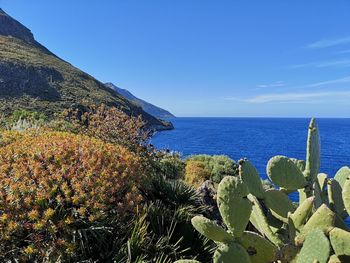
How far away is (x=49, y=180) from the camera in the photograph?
4988 millimetres

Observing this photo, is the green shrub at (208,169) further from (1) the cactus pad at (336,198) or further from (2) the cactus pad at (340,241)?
(2) the cactus pad at (340,241)

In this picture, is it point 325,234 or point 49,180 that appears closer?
point 325,234

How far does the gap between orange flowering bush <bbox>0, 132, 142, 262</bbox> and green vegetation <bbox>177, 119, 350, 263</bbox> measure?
6.58 feet

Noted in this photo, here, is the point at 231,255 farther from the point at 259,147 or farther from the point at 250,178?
the point at 259,147

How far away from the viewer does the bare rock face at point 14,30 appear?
317ft

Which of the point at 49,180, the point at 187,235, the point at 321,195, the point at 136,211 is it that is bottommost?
the point at 187,235

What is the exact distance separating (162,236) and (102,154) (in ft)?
5.49

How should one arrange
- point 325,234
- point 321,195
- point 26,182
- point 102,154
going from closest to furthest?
point 325,234, point 321,195, point 26,182, point 102,154

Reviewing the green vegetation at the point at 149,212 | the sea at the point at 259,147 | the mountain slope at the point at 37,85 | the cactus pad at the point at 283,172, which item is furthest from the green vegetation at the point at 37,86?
the cactus pad at the point at 283,172

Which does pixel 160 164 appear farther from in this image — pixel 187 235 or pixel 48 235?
pixel 48 235

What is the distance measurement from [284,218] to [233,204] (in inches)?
29.7

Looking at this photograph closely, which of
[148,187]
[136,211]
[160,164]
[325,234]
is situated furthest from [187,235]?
[160,164]

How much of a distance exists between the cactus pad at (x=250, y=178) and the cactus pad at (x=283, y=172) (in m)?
0.18

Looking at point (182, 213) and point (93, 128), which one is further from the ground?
point (93, 128)
